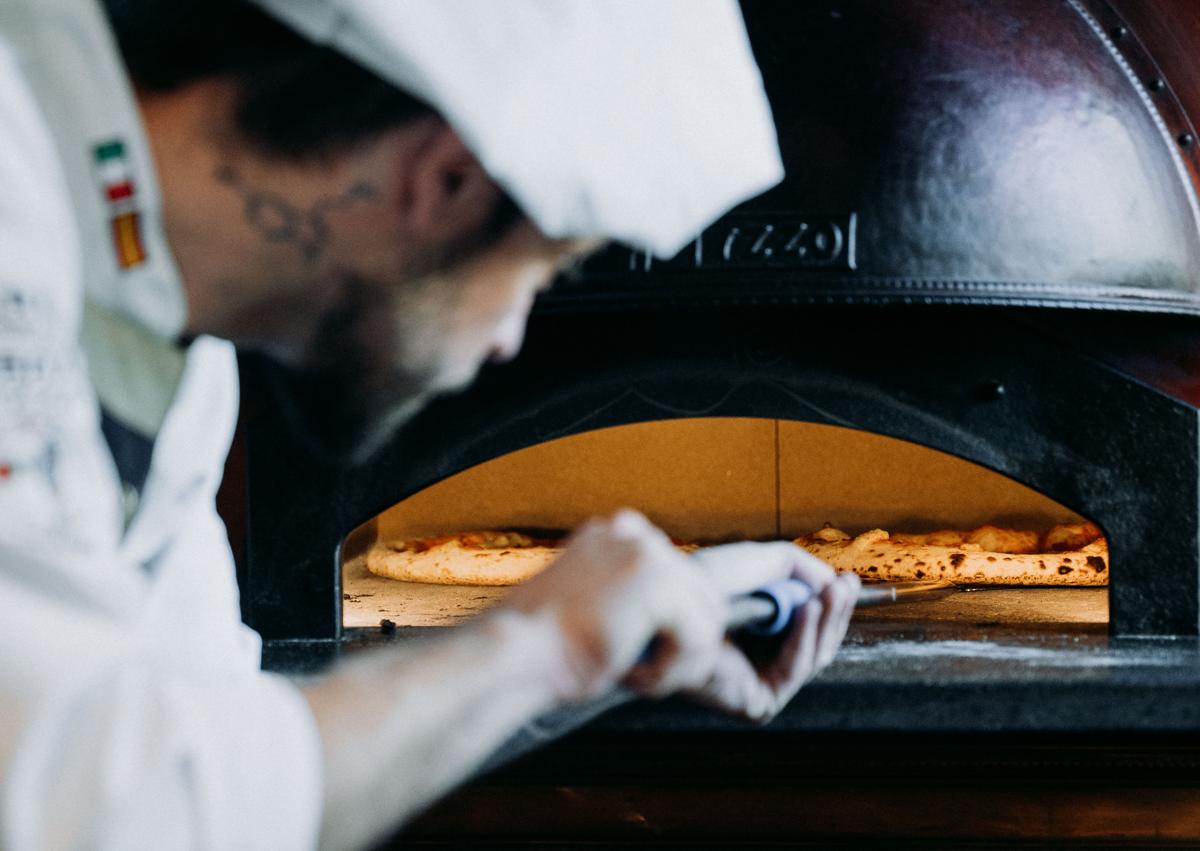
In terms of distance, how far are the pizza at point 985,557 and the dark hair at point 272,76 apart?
3.77ft

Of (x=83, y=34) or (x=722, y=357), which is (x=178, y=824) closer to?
(x=83, y=34)

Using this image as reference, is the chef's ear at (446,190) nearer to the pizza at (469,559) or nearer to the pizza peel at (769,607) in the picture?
the pizza peel at (769,607)

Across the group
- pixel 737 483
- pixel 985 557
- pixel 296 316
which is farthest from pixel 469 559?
pixel 296 316

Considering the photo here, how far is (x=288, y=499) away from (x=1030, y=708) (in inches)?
31.7

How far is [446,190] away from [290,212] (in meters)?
0.08

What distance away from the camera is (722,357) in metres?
1.29

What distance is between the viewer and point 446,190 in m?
0.60

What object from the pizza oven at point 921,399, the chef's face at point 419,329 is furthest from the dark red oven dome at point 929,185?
the chef's face at point 419,329

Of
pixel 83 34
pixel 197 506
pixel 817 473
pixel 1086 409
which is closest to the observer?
pixel 83 34

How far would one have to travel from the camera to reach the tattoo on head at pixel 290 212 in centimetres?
60

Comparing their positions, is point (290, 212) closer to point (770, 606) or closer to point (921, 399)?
point (770, 606)

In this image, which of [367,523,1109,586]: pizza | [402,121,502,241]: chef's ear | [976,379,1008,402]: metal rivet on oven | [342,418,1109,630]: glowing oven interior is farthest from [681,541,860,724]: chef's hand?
[342,418,1109,630]: glowing oven interior

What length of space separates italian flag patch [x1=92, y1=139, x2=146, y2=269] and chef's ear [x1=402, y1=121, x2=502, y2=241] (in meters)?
0.13

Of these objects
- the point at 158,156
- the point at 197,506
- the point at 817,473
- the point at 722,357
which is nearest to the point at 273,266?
the point at 158,156
